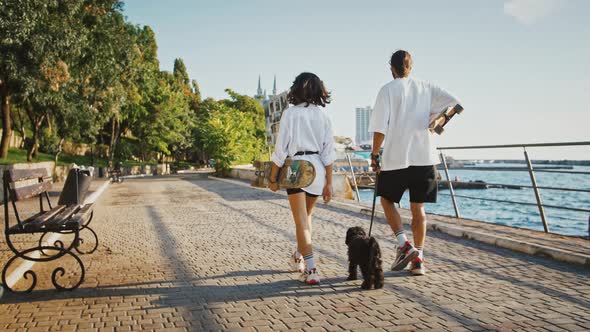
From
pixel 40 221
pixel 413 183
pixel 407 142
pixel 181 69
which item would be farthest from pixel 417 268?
pixel 181 69

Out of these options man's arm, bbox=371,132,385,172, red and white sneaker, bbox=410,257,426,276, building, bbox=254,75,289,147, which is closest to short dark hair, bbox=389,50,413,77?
man's arm, bbox=371,132,385,172

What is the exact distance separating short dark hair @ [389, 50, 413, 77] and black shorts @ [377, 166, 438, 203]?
0.98 meters

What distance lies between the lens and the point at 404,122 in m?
5.04

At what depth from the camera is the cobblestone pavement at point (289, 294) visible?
3.62 meters

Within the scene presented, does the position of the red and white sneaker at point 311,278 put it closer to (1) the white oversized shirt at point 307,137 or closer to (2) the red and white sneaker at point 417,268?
(1) the white oversized shirt at point 307,137

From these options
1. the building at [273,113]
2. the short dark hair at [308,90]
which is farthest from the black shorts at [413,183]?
the building at [273,113]

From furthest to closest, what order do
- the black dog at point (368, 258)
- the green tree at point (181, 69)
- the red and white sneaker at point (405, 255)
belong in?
the green tree at point (181, 69) < the red and white sneaker at point (405, 255) < the black dog at point (368, 258)

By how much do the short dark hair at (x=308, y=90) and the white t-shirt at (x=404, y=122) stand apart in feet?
2.01

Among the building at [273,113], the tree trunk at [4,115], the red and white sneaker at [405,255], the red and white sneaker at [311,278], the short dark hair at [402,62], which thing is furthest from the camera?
the tree trunk at [4,115]

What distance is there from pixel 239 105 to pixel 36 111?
2041 inches

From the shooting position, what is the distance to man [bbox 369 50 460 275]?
5000mm

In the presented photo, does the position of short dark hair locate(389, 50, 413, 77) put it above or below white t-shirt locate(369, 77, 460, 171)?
above

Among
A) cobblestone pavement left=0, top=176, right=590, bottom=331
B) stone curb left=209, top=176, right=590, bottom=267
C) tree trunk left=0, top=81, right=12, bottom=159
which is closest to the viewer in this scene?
cobblestone pavement left=0, top=176, right=590, bottom=331

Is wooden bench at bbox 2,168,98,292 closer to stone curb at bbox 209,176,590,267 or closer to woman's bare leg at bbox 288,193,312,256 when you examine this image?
woman's bare leg at bbox 288,193,312,256
